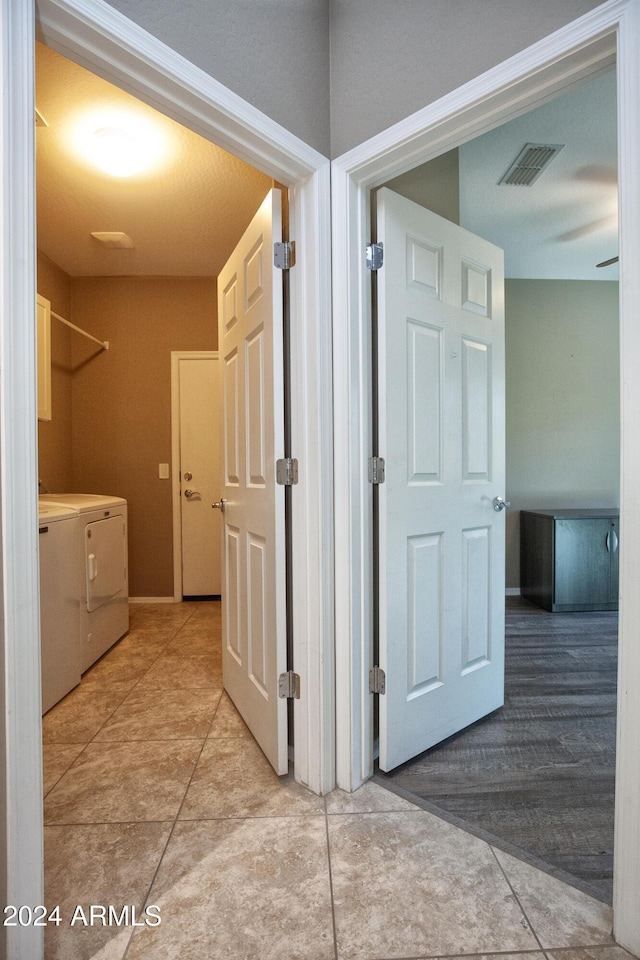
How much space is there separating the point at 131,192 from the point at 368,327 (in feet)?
6.65

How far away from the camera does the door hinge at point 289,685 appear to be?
1629 millimetres

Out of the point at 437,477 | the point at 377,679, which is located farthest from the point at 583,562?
the point at 377,679

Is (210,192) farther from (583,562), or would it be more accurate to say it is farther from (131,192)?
(583,562)

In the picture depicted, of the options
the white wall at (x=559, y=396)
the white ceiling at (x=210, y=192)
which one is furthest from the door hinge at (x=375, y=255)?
the white wall at (x=559, y=396)

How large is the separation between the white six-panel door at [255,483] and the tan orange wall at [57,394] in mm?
2069

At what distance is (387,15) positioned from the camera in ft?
4.70

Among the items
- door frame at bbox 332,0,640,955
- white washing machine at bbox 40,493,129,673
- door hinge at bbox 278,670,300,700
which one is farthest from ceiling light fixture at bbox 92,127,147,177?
door hinge at bbox 278,670,300,700

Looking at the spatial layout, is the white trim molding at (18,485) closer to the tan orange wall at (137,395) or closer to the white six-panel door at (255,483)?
the white six-panel door at (255,483)

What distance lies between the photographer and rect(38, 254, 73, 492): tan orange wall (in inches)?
140

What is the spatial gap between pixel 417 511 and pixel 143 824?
128cm

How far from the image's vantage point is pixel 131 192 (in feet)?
9.02

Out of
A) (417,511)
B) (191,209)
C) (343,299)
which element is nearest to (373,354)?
(343,299)

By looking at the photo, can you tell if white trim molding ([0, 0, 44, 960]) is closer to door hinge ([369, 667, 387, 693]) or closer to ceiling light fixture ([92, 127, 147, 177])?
door hinge ([369, 667, 387, 693])

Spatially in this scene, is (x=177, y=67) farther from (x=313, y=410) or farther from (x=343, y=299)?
(x=313, y=410)
